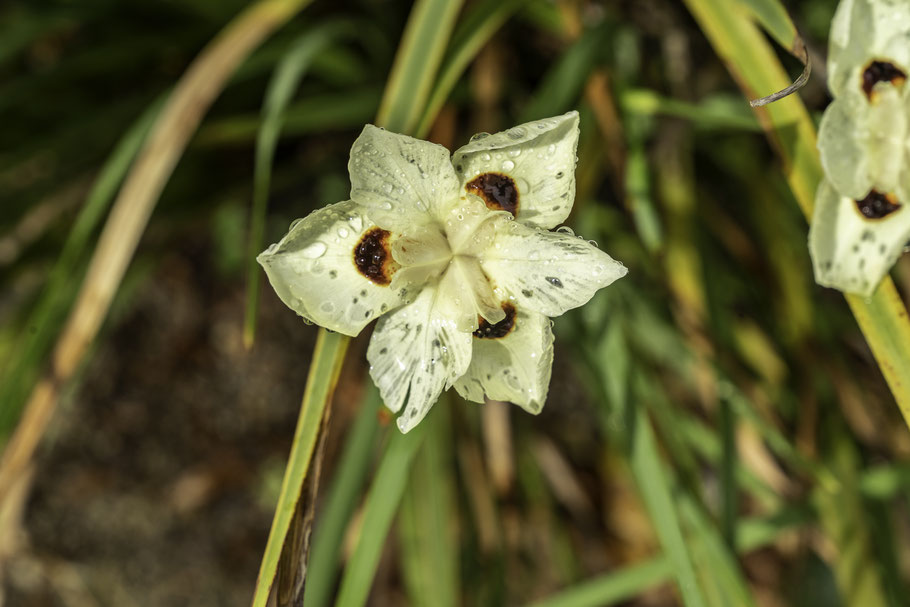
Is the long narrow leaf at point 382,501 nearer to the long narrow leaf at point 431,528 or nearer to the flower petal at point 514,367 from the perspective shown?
the flower petal at point 514,367

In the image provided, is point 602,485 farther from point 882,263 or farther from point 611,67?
point 882,263

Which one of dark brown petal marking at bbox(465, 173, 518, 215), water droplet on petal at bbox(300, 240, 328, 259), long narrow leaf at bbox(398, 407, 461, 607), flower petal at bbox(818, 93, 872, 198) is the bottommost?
long narrow leaf at bbox(398, 407, 461, 607)

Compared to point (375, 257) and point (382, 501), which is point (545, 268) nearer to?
point (375, 257)

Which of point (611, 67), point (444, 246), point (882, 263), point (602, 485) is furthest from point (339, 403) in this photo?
point (882, 263)

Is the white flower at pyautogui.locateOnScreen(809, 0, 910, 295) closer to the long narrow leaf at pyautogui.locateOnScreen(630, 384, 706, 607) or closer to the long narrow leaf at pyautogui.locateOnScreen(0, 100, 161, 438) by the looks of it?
the long narrow leaf at pyautogui.locateOnScreen(630, 384, 706, 607)

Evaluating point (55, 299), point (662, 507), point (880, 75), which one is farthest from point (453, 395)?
point (880, 75)

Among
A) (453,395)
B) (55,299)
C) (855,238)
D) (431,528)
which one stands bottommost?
(431,528)


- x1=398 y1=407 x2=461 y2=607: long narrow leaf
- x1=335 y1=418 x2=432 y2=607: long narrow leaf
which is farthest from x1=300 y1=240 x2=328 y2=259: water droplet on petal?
x1=398 y1=407 x2=461 y2=607: long narrow leaf
